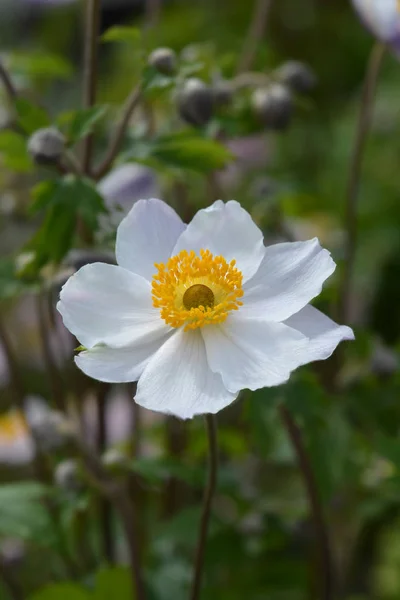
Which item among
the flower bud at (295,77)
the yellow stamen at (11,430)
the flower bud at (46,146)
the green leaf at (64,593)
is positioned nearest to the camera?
the flower bud at (46,146)

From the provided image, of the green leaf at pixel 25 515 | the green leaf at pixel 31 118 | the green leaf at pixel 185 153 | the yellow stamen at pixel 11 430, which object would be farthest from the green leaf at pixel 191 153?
the yellow stamen at pixel 11 430

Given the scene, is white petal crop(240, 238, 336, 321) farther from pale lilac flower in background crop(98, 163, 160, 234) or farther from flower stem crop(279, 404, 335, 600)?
pale lilac flower in background crop(98, 163, 160, 234)

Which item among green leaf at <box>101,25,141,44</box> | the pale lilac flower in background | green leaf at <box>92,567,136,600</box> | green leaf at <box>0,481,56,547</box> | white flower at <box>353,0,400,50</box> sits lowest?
green leaf at <box>92,567,136,600</box>

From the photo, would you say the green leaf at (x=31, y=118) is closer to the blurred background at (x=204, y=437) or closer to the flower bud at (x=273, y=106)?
the blurred background at (x=204, y=437)

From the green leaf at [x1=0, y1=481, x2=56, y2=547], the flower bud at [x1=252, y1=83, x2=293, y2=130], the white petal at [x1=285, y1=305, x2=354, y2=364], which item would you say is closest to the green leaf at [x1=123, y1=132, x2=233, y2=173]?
the flower bud at [x1=252, y1=83, x2=293, y2=130]

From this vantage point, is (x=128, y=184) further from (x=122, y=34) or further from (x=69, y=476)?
(x=69, y=476)
